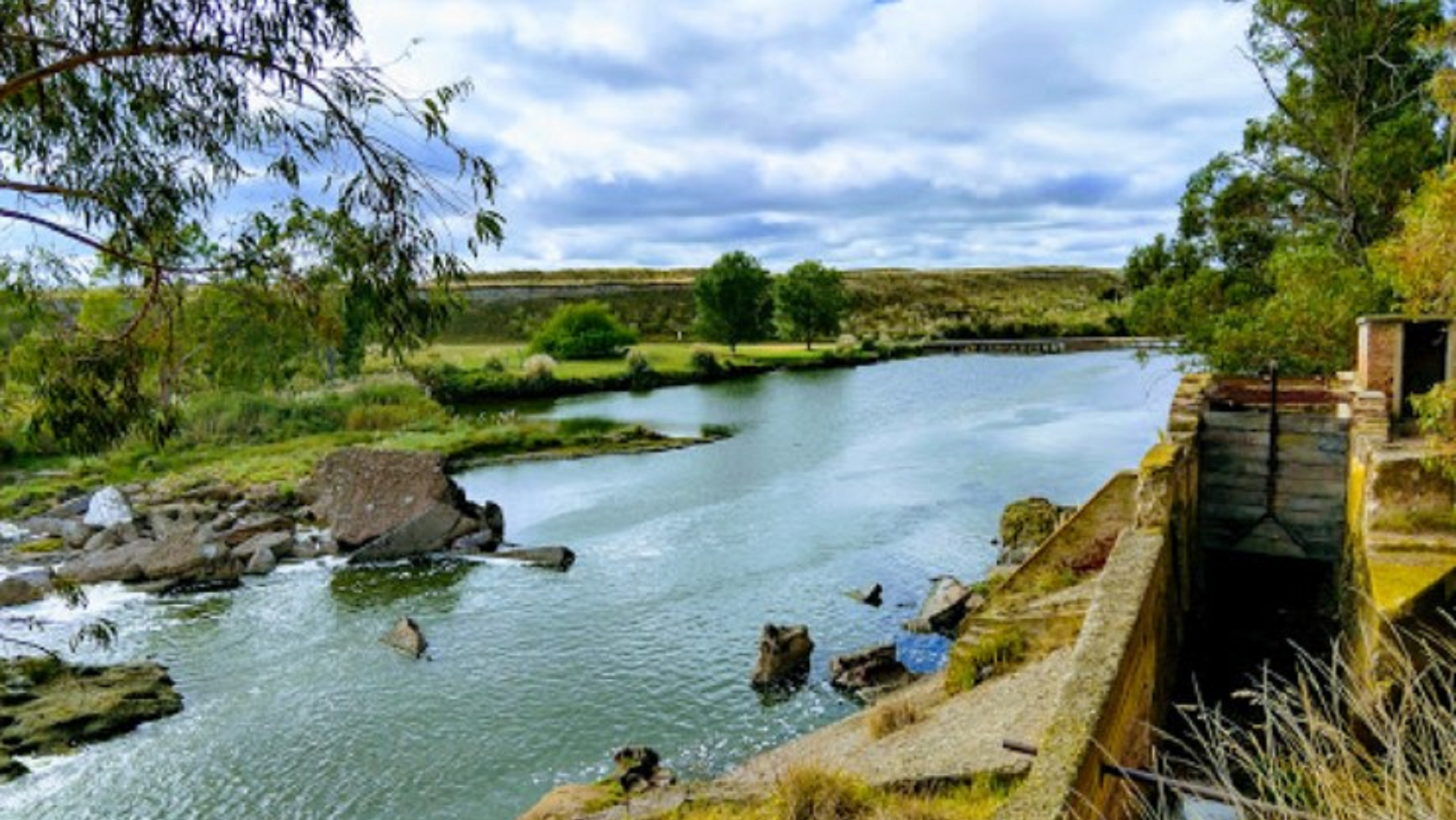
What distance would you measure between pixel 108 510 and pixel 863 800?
25.7 m

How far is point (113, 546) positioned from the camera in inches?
959

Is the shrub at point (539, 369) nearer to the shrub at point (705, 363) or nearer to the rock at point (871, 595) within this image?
the shrub at point (705, 363)

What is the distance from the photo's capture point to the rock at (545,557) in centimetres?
2311

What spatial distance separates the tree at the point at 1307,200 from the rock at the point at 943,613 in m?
9.38

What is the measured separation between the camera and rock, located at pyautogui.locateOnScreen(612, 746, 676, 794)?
11.7m

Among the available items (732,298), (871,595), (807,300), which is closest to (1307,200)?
(871,595)

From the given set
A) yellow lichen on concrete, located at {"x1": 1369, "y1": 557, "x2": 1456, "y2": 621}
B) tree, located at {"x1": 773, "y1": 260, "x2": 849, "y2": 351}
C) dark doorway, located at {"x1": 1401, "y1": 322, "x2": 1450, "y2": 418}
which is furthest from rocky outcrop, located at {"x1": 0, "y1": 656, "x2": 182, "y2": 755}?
tree, located at {"x1": 773, "y1": 260, "x2": 849, "y2": 351}

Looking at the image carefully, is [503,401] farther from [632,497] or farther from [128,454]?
[632,497]

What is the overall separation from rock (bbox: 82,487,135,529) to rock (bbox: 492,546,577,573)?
10547 millimetres

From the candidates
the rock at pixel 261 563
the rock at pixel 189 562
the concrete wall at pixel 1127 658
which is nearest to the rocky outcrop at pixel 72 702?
the rock at pixel 189 562

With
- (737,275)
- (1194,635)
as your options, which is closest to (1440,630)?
(1194,635)

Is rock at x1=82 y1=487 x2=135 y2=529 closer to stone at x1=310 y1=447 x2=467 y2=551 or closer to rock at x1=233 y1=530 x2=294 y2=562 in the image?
rock at x1=233 y1=530 x2=294 y2=562

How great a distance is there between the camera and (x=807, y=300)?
264ft

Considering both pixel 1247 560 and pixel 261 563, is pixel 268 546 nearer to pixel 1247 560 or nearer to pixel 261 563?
pixel 261 563
